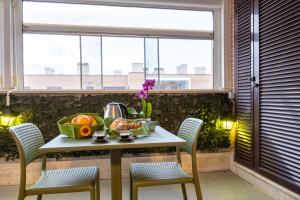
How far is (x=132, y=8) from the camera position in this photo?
10.4 ft

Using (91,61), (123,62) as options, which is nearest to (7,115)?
(91,61)

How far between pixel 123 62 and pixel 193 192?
1.63 m

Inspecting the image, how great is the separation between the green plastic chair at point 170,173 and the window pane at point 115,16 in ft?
5.44

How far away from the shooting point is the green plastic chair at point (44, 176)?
1.54 m

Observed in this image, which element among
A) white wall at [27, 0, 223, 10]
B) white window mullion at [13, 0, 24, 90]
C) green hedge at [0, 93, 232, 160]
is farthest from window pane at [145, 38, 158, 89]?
white window mullion at [13, 0, 24, 90]

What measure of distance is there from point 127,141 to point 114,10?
6.87 feet

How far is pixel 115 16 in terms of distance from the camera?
3.12 metres

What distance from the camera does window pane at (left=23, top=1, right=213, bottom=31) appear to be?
9.78 feet

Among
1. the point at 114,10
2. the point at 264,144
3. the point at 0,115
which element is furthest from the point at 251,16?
the point at 0,115

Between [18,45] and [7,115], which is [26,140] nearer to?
[7,115]

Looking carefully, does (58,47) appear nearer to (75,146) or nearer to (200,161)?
(75,146)

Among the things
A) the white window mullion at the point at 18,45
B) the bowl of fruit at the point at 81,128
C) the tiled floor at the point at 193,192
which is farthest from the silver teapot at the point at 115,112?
the white window mullion at the point at 18,45

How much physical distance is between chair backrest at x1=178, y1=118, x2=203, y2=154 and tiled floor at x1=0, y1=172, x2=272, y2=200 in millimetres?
810

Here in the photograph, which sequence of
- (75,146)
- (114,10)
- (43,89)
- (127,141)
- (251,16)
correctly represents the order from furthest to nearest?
(114,10), (43,89), (251,16), (127,141), (75,146)
